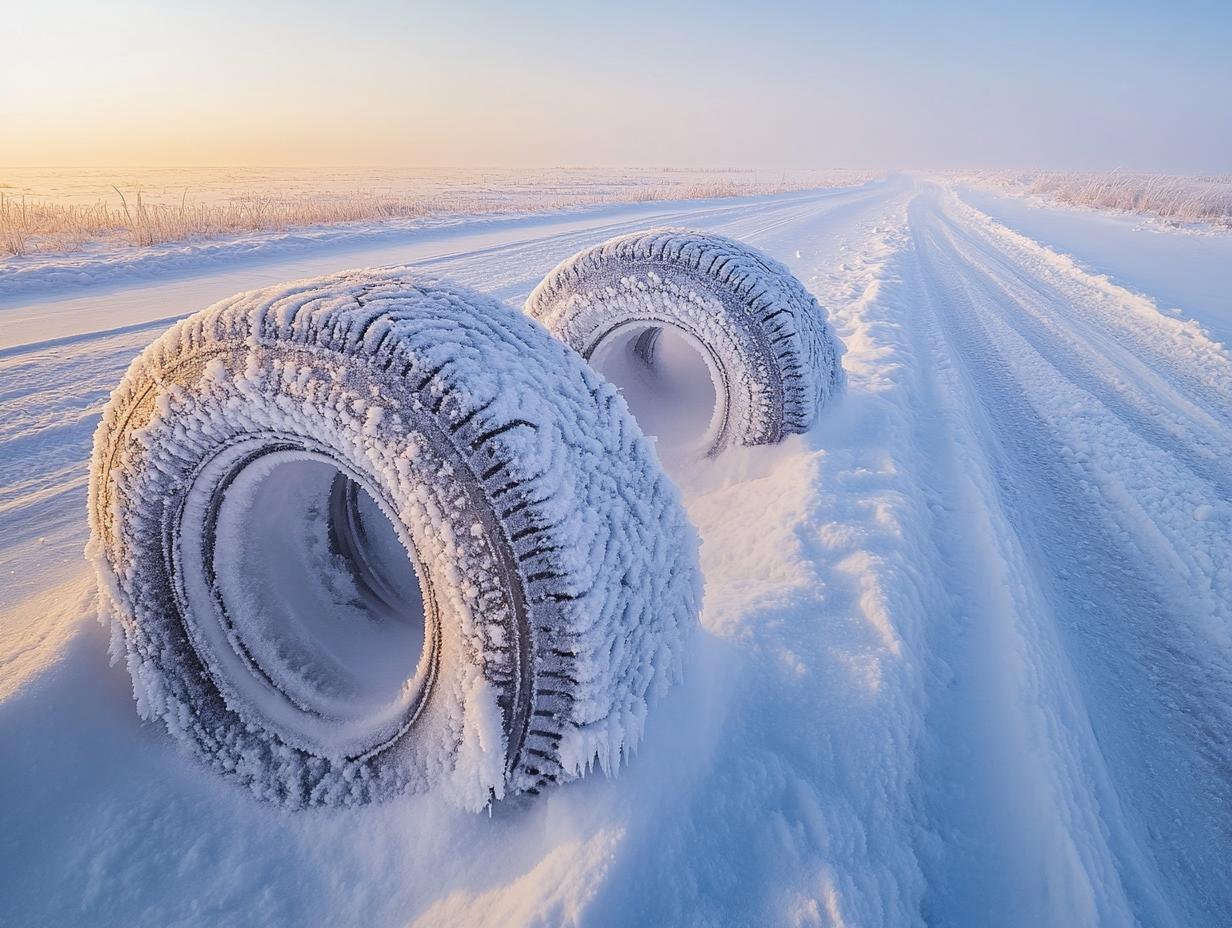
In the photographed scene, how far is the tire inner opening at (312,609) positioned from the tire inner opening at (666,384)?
5.27 ft

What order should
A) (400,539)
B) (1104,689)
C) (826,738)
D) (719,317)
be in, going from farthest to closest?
(719,317)
(1104,689)
(826,738)
(400,539)

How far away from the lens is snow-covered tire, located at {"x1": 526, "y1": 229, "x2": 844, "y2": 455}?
2.90 meters

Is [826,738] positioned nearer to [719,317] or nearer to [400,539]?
[400,539]

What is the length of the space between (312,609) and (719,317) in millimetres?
2079

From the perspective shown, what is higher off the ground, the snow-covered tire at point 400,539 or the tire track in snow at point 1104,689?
the snow-covered tire at point 400,539

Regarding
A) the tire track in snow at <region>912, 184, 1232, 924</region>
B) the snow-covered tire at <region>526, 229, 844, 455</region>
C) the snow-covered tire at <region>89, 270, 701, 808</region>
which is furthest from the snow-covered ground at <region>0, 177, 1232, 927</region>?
the snow-covered tire at <region>526, 229, 844, 455</region>

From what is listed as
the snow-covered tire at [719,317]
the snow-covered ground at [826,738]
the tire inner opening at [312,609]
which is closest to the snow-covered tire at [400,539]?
the tire inner opening at [312,609]

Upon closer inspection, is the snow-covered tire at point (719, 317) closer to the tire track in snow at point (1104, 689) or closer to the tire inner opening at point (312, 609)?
the tire track in snow at point (1104, 689)

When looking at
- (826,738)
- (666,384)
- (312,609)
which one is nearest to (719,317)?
(666,384)

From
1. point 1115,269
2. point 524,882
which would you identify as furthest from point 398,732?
point 1115,269

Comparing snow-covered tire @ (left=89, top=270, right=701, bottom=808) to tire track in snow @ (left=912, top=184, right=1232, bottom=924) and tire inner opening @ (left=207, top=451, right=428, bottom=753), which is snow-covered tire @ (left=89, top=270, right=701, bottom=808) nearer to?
tire inner opening @ (left=207, top=451, right=428, bottom=753)

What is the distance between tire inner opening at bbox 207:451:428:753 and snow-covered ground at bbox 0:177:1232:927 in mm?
207

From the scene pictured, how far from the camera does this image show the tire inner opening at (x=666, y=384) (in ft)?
10.6

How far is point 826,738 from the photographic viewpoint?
5.14ft
